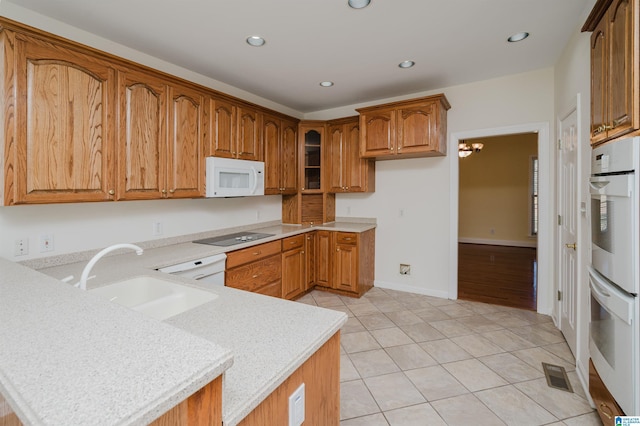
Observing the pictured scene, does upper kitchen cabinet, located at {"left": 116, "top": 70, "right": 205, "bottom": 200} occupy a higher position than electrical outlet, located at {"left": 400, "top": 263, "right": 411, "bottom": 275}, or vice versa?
upper kitchen cabinet, located at {"left": 116, "top": 70, "right": 205, "bottom": 200}

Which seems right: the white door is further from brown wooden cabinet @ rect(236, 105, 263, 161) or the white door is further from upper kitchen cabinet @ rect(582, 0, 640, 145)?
brown wooden cabinet @ rect(236, 105, 263, 161)

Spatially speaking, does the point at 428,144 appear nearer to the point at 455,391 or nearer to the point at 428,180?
the point at 428,180

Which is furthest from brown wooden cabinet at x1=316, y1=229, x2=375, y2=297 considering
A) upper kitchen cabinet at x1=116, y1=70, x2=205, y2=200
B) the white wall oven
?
the white wall oven

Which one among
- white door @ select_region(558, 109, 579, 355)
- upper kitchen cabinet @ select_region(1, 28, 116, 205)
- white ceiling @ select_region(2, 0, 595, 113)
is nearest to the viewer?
upper kitchen cabinet @ select_region(1, 28, 116, 205)

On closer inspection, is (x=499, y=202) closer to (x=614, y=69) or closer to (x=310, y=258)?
(x=310, y=258)

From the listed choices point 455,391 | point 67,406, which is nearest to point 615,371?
point 455,391

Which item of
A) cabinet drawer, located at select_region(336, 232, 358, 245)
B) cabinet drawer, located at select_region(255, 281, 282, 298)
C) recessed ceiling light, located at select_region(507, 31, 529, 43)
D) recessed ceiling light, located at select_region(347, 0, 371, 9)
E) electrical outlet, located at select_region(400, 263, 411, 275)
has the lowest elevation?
cabinet drawer, located at select_region(255, 281, 282, 298)

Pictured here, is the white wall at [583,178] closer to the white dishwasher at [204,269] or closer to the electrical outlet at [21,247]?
the white dishwasher at [204,269]

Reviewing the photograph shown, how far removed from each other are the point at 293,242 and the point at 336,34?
2223mm

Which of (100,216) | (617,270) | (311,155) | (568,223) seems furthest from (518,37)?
(100,216)

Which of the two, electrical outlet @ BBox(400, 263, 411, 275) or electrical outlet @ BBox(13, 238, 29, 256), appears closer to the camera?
electrical outlet @ BBox(13, 238, 29, 256)

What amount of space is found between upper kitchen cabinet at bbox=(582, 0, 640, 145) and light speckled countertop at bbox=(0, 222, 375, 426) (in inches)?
59.8

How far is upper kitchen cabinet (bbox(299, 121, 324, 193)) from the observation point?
167 inches

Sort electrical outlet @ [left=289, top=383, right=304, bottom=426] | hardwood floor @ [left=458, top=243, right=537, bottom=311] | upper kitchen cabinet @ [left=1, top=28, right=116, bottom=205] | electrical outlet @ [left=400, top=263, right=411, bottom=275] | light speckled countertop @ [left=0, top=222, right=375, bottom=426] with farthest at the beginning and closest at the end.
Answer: electrical outlet @ [left=400, top=263, right=411, bottom=275], hardwood floor @ [left=458, top=243, right=537, bottom=311], upper kitchen cabinet @ [left=1, top=28, right=116, bottom=205], electrical outlet @ [left=289, top=383, right=304, bottom=426], light speckled countertop @ [left=0, top=222, right=375, bottom=426]
